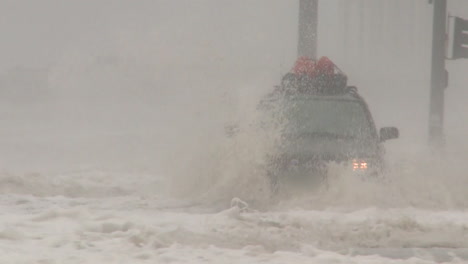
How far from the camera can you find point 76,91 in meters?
52.1

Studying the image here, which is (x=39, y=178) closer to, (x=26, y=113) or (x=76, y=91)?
(x=26, y=113)

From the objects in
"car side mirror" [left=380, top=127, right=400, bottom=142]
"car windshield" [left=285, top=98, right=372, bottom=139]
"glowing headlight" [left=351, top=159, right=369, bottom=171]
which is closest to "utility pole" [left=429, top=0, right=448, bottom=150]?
"car windshield" [left=285, top=98, right=372, bottom=139]

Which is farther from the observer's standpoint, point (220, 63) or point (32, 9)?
point (32, 9)

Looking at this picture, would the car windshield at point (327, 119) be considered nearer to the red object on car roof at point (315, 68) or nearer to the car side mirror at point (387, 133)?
the car side mirror at point (387, 133)

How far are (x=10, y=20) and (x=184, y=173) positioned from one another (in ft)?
165

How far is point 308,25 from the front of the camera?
2273 cm

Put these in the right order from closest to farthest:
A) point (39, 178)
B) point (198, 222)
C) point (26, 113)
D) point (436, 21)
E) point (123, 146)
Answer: point (198, 222) < point (39, 178) < point (436, 21) < point (123, 146) < point (26, 113)

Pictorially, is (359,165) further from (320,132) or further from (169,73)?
(169,73)

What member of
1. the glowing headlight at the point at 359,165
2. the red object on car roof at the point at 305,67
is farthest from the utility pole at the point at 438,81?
the glowing headlight at the point at 359,165

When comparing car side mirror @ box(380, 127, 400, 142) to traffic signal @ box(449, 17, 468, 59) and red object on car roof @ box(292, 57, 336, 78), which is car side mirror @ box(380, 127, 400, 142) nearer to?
red object on car roof @ box(292, 57, 336, 78)

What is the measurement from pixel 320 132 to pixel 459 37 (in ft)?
19.8

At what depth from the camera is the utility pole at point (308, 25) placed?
22.6 metres

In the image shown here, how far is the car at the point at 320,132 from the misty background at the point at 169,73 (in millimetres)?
1031

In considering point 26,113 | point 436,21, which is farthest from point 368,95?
point 436,21
